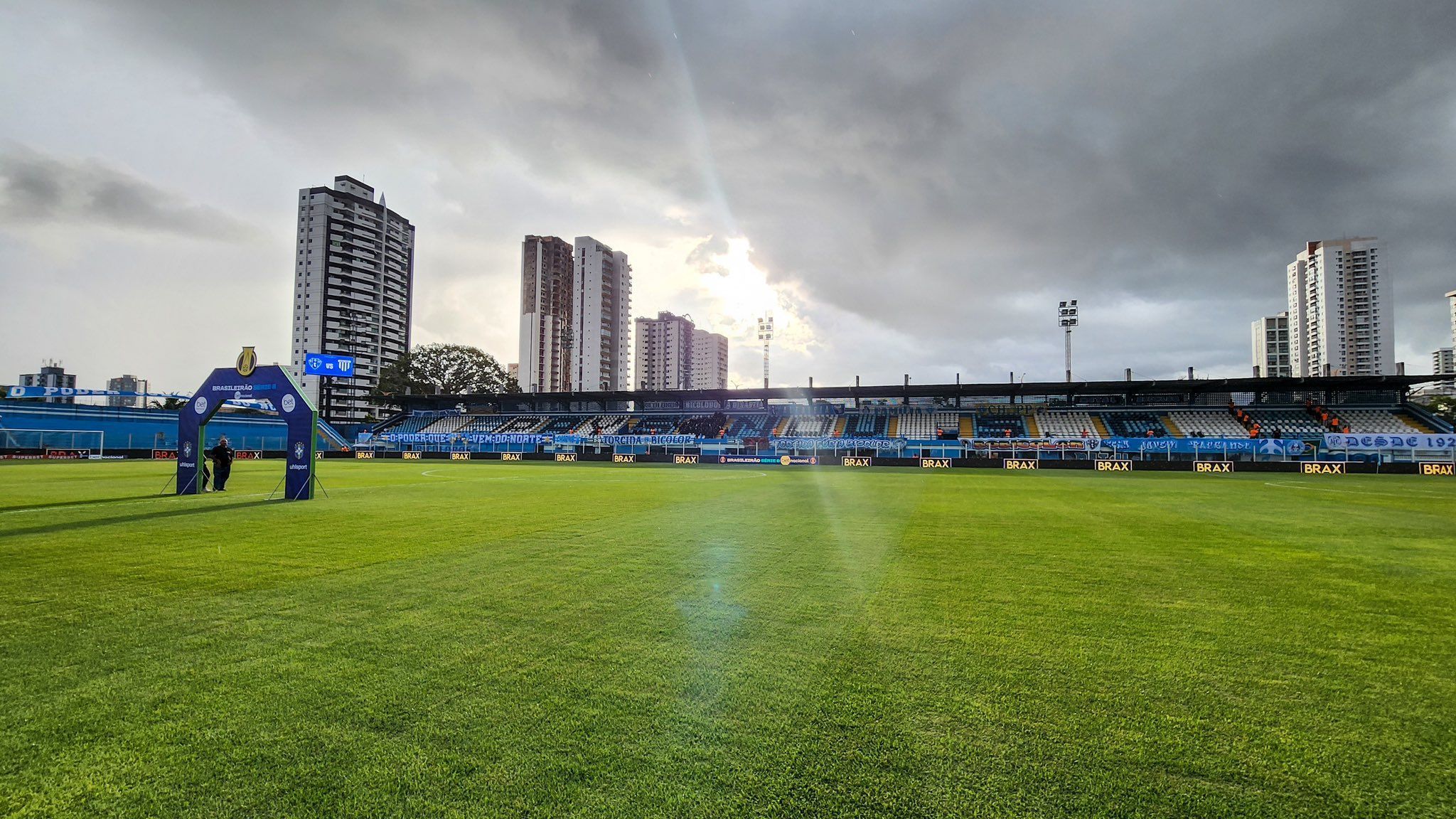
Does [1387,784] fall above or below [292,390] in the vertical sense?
below

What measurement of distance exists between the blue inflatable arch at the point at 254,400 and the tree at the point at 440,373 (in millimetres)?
71512

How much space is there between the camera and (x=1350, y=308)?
125 meters

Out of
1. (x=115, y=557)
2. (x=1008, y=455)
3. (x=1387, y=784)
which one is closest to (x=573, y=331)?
(x=1008, y=455)

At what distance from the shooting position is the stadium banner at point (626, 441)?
50.3m

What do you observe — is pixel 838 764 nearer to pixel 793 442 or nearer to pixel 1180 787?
pixel 1180 787

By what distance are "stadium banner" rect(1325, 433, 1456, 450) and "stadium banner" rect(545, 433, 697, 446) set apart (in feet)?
138

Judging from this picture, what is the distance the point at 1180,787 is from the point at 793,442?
4344 cm

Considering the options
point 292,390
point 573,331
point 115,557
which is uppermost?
point 573,331

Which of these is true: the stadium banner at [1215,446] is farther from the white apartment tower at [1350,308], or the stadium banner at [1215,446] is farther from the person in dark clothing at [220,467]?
the white apartment tower at [1350,308]

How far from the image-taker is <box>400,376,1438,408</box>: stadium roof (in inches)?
1772

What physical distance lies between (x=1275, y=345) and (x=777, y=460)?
169 m

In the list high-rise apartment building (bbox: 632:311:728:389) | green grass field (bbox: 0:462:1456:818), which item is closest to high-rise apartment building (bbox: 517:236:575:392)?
high-rise apartment building (bbox: 632:311:728:389)

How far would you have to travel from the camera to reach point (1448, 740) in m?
3.16

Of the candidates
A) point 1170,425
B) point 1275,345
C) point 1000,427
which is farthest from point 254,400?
point 1275,345
